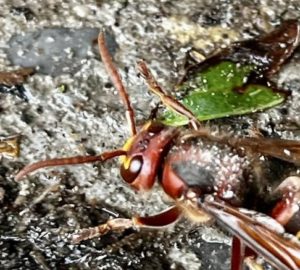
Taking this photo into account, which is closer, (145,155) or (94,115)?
(145,155)

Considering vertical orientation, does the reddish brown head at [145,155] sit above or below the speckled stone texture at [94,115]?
above

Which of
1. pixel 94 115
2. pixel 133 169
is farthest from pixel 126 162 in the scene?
pixel 94 115

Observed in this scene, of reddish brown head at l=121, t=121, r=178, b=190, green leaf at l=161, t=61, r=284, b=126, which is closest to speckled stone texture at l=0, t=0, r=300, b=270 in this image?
green leaf at l=161, t=61, r=284, b=126

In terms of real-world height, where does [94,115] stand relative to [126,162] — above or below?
below

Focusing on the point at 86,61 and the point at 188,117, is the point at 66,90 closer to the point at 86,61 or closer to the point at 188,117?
the point at 86,61

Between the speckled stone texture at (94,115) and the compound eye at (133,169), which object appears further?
the speckled stone texture at (94,115)

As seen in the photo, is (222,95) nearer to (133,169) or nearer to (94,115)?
(94,115)

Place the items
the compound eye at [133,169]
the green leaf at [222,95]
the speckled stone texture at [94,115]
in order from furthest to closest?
the green leaf at [222,95], the speckled stone texture at [94,115], the compound eye at [133,169]

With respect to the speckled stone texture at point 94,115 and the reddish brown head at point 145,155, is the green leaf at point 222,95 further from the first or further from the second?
the reddish brown head at point 145,155

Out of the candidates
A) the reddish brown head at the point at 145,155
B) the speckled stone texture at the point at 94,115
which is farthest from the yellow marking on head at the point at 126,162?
the speckled stone texture at the point at 94,115
